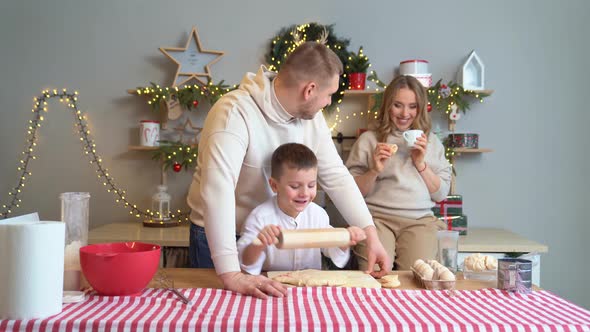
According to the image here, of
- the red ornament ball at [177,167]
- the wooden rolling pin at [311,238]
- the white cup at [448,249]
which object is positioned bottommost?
the white cup at [448,249]

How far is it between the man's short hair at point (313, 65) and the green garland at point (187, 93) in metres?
1.57

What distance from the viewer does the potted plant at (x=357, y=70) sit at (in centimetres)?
319

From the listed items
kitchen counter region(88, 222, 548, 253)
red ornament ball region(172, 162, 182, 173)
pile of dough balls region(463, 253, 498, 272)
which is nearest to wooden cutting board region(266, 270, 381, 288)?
pile of dough balls region(463, 253, 498, 272)

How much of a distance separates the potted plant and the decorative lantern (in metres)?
1.22

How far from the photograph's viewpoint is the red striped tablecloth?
1.07m

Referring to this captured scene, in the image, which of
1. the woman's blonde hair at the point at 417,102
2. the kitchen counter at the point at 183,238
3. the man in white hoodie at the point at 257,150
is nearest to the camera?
the man in white hoodie at the point at 257,150

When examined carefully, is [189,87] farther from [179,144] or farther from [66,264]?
[66,264]

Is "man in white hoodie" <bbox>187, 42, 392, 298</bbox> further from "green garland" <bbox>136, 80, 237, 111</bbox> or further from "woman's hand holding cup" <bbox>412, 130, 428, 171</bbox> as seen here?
"green garland" <bbox>136, 80, 237, 111</bbox>

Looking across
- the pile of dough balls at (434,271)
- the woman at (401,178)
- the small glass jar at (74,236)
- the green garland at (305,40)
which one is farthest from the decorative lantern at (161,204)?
the pile of dough balls at (434,271)

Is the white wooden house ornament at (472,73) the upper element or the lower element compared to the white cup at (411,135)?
upper

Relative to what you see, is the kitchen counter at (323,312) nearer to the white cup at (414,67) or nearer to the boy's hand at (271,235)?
the boy's hand at (271,235)

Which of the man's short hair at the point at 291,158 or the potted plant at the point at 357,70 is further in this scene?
the potted plant at the point at 357,70

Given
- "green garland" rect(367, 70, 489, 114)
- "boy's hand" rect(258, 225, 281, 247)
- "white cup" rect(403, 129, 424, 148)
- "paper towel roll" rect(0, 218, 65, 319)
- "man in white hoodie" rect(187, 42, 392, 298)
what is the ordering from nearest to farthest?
"paper towel roll" rect(0, 218, 65, 319) < "boy's hand" rect(258, 225, 281, 247) < "man in white hoodie" rect(187, 42, 392, 298) < "white cup" rect(403, 129, 424, 148) < "green garland" rect(367, 70, 489, 114)

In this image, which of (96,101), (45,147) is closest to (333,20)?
(96,101)
